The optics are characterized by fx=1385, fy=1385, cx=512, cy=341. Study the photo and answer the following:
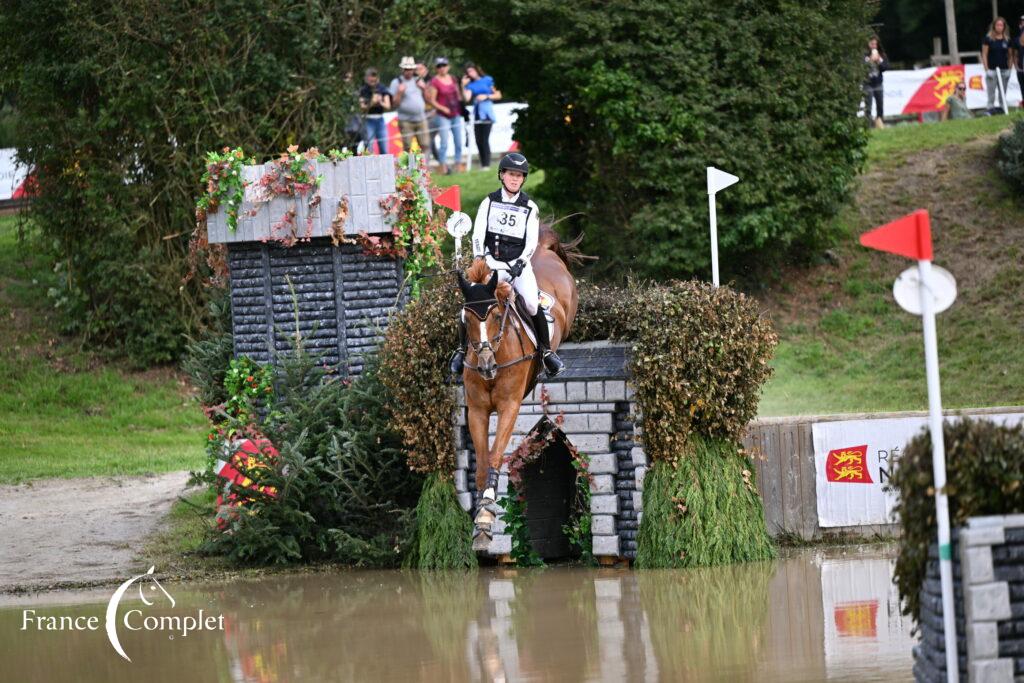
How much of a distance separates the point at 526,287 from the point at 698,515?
2746 millimetres

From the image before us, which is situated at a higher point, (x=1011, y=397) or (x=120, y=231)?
(x=120, y=231)

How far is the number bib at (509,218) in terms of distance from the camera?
11.7 metres

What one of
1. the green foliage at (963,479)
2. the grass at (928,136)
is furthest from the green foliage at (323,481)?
the grass at (928,136)

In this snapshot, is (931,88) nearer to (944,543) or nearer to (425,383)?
(425,383)

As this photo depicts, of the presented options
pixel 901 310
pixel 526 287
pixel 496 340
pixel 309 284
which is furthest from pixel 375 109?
pixel 496 340

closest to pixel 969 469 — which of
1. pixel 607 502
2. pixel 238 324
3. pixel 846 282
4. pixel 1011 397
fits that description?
pixel 607 502

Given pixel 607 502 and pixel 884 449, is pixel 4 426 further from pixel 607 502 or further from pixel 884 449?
pixel 884 449

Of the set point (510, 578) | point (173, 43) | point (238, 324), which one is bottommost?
point (510, 578)

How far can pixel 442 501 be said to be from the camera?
43.3 feet

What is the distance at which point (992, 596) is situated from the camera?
22.8 ft

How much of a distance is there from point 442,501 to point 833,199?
11355 millimetres

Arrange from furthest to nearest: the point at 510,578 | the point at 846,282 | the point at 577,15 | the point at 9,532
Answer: the point at 846,282
the point at 577,15
the point at 9,532
the point at 510,578

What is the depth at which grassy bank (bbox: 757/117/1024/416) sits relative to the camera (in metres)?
19.8

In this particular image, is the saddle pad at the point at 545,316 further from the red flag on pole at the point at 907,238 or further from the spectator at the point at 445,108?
the spectator at the point at 445,108
